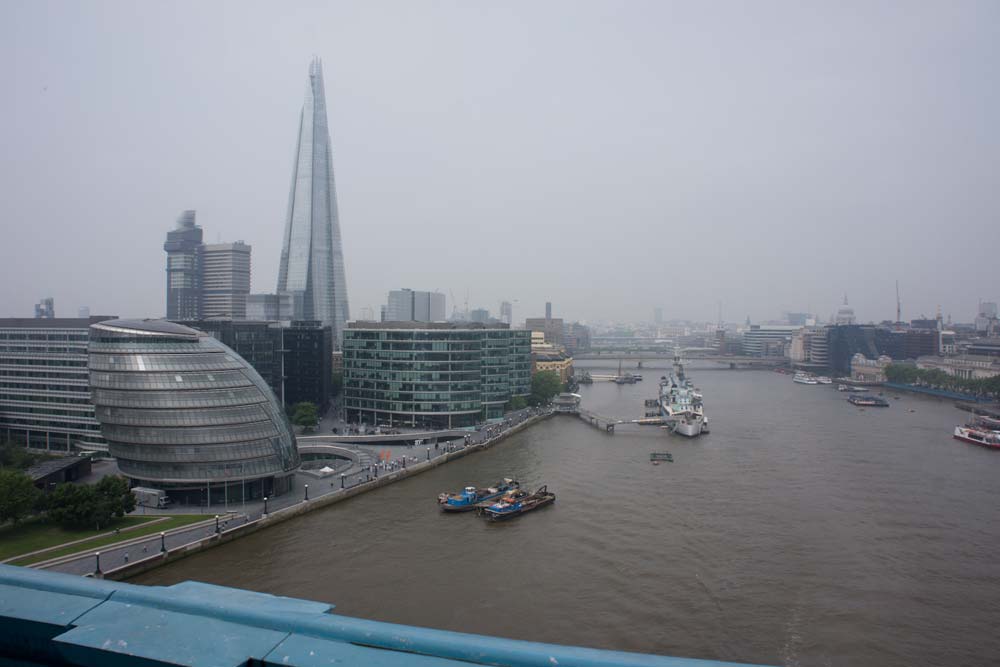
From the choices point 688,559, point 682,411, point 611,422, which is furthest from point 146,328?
point 682,411

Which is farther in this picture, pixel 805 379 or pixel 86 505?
pixel 805 379

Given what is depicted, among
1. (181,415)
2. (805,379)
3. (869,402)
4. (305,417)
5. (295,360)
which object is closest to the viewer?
(181,415)

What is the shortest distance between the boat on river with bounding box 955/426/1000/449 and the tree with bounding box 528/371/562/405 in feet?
83.7

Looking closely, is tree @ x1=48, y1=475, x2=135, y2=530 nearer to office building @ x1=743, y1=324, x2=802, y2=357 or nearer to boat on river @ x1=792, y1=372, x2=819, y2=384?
boat on river @ x1=792, y1=372, x2=819, y2=384

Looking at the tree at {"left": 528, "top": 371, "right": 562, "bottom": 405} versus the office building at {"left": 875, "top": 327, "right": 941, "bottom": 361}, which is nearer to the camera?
the tree at {"left": 528, "top": 371, "right": 562, "bottom": 405}

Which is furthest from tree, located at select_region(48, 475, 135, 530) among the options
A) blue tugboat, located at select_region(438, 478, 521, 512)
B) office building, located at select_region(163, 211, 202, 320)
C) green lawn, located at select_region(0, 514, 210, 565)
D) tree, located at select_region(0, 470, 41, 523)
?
office building, located at select_region(163, 211, 202, 320)

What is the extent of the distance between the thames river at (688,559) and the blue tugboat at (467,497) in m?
0.56

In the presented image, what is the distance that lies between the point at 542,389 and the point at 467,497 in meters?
27.5

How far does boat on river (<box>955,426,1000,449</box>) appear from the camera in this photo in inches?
1354

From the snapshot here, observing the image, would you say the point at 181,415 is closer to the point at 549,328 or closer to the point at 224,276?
the point at 224,276

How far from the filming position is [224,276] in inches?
3821

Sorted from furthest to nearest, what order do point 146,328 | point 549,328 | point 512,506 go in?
point 549,328 → point 146,328 → point 512,506

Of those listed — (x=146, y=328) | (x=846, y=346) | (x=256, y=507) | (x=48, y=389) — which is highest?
(x=146, y=328)

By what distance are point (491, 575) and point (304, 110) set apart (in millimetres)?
82159
